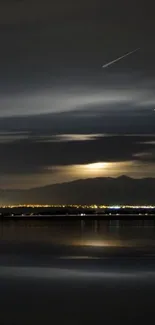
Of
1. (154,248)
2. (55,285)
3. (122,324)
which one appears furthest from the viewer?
(154,248)

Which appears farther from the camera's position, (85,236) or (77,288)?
(85,236)

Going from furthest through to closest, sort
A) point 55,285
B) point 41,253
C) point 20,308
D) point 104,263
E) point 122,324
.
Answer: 1. point 41,253
2. point 104,263
3. point 55,285
4. point 20,308
5. point 122,324

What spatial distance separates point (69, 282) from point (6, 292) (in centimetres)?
391

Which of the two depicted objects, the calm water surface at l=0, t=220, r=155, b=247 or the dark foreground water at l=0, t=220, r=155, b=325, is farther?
the calm water surface at l=0, t=220, r=155, b=247

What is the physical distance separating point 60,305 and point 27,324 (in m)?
3.33

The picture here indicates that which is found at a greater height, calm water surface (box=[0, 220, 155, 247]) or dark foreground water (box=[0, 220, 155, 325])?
calm water surface (box=[0, 220, 155, 247])

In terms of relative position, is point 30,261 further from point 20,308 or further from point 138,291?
point 20,308

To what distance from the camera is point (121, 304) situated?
2006cm

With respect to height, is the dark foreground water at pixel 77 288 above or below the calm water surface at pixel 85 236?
below

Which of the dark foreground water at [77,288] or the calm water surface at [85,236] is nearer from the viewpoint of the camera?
the dark foreground water at [77,288]

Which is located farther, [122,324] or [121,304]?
[121,304]

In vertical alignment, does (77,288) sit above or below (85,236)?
below

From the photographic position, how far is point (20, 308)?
19359 millimetres

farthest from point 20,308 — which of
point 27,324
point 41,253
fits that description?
point 41,253
